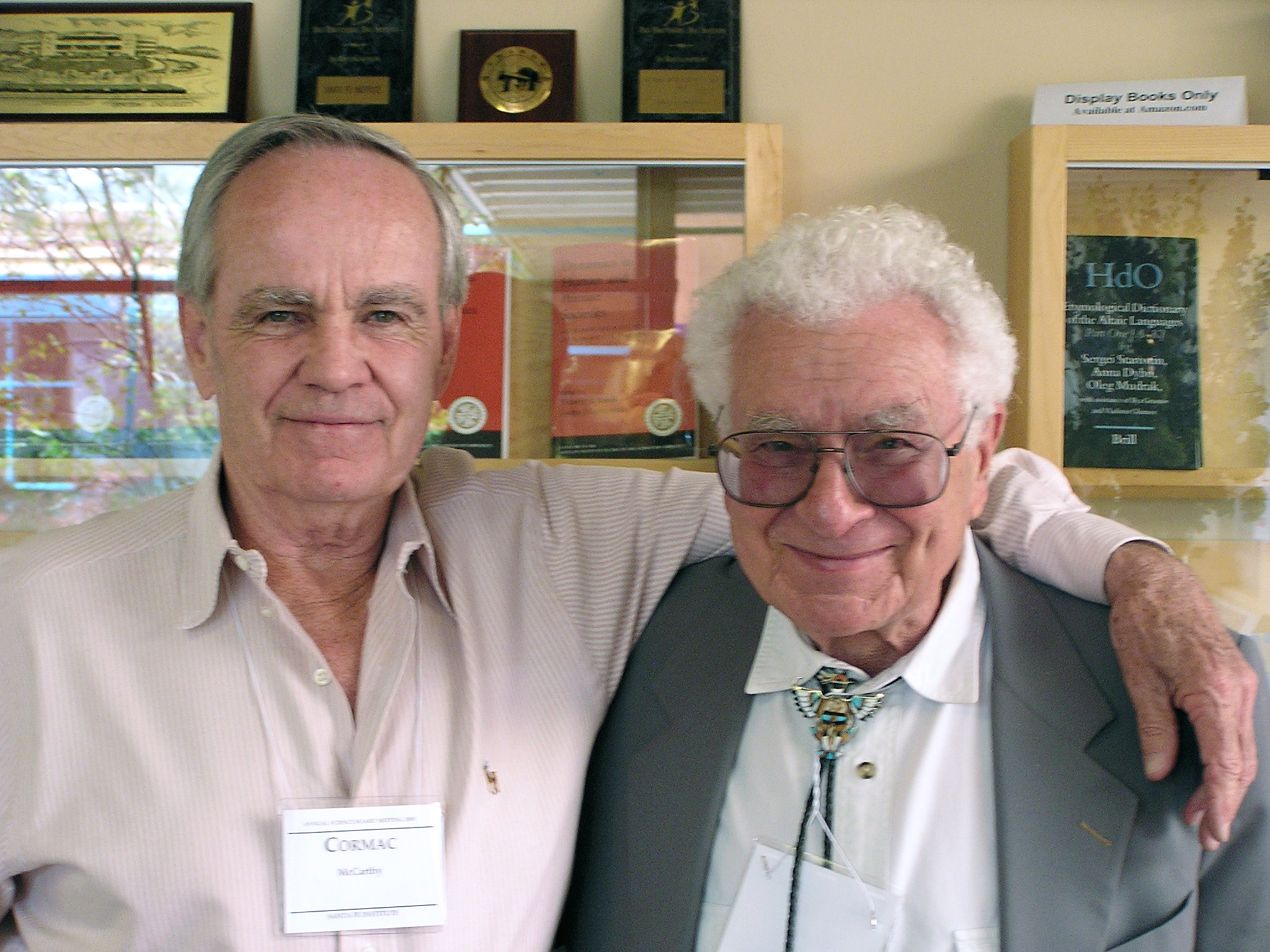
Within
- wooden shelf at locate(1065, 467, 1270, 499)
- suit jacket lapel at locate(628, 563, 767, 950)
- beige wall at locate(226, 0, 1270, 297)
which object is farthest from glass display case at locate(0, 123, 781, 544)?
wooden shelf at locate(1065, 467, 1270, 499)

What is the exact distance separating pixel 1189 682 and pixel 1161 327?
44.7 inches

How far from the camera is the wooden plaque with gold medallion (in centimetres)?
229

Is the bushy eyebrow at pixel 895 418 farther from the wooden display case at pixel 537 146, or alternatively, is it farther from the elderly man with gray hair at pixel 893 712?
the wooden display case at pixel 537 146

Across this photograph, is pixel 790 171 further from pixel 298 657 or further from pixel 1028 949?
pixel 1028 949

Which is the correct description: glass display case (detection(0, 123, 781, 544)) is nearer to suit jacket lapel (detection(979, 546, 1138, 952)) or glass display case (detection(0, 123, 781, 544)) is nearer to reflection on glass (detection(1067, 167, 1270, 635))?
reflection on glass (detection(1067, 167, 1270, 635))

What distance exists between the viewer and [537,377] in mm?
A: 2223

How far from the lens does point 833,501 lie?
1.37 m

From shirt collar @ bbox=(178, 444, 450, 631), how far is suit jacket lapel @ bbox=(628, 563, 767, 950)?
39 cm

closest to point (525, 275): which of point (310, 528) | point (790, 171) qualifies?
point (790, 171)

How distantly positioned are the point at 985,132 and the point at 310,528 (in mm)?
1727

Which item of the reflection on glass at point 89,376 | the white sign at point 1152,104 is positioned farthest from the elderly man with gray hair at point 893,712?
the reflection on glass at point 89,376

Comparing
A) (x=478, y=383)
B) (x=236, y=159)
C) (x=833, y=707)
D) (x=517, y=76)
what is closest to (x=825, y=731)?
(x=833, y=707)

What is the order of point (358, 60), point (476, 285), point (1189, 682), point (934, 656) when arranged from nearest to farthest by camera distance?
point (1189, 682), point (934, 656), point (476, 285), point (358, 60)

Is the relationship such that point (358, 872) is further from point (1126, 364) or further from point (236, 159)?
point (1126, 364)
